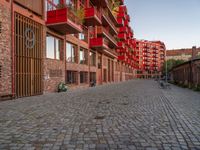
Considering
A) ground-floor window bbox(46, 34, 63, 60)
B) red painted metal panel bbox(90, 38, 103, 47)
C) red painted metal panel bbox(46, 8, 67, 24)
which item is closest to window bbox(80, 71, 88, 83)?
red painted metal panel bbox(90, 38, 103, 47)

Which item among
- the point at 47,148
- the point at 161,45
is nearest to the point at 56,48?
the point at 47,148

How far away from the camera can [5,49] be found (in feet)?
39.7

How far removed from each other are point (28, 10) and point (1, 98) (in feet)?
22.9

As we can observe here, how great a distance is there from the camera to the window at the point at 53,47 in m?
17.4

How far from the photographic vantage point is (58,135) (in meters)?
5.02

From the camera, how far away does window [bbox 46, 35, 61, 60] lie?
17.4 m

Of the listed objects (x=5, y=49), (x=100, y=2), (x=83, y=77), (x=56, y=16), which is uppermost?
(x=100, y=2)

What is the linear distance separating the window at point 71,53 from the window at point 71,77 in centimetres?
136

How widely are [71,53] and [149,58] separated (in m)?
112

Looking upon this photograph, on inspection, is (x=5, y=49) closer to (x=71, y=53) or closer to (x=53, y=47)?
(x=53, y=47)

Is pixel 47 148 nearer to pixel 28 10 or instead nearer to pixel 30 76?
pixel 30 76

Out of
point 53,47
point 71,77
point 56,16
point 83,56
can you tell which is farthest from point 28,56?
point 83,56

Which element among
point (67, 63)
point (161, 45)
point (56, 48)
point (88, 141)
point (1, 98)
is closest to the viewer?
point (88, 141)

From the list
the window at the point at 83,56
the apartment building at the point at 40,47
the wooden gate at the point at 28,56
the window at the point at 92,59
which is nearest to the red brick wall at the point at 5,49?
the apartment building at the point at 40,47
